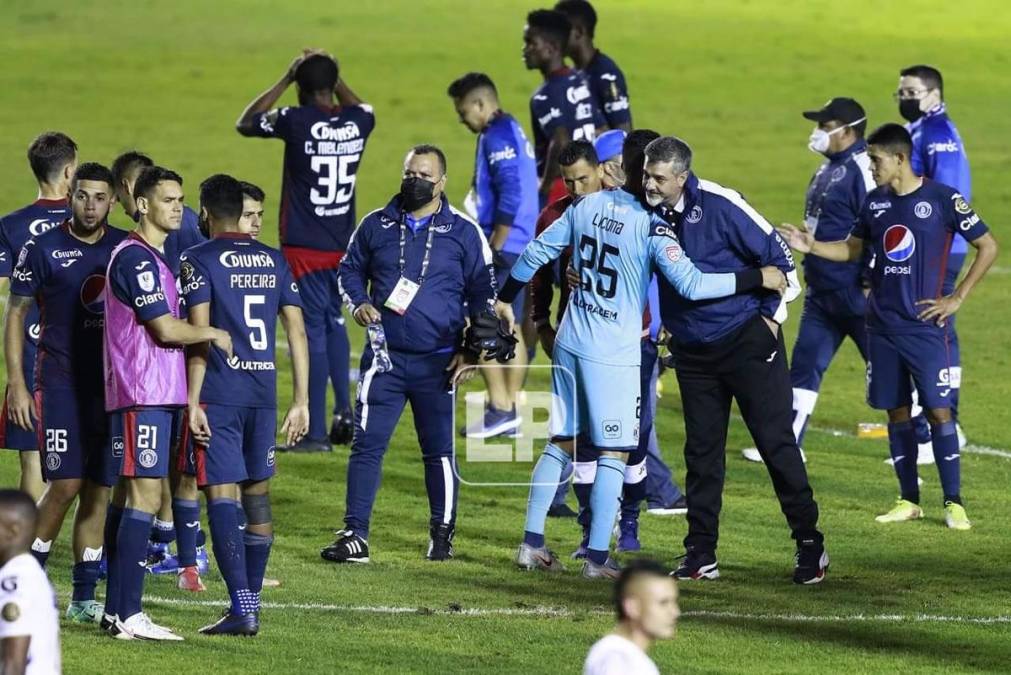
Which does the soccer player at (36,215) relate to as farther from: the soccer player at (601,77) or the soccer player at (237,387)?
the soccer player at (601,77)

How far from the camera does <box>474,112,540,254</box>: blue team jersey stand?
13047 millimetres

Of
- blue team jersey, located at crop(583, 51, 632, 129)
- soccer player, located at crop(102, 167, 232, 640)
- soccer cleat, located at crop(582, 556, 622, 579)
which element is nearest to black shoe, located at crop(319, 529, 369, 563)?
soccer cleat, located at crop(582, 556, 622, 579)

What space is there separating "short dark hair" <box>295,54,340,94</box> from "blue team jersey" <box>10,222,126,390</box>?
4.32 metres

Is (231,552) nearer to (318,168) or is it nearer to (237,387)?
(237,387)

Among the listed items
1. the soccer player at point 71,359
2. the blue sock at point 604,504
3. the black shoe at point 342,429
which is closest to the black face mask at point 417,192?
the blue sock at point 604,504

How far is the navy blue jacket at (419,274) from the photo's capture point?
10.0 m

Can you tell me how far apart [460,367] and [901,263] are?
2.61 m

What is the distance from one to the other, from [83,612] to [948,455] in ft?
16.5

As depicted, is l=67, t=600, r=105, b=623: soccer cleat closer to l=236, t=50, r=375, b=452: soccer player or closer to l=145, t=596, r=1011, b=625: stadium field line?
l=145, t=596, r=1011, b=625: stadium field line

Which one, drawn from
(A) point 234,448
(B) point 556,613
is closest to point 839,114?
(B) point 556,613

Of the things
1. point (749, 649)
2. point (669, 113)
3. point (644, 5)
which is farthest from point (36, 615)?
point (644, 5)

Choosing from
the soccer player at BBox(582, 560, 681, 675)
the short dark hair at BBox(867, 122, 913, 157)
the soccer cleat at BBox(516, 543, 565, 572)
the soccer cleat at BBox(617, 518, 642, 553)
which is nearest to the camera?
the soccer player at BBox(582, 560, 681, 675)

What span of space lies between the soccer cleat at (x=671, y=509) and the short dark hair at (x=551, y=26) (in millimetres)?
4410

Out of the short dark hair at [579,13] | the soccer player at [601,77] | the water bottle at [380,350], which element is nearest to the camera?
the water bottle at [380,350]
